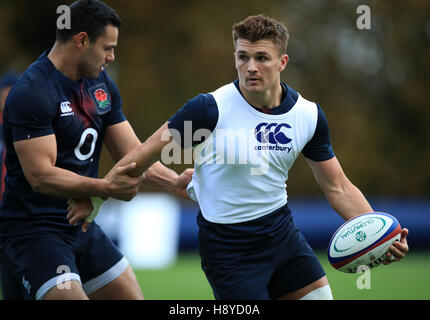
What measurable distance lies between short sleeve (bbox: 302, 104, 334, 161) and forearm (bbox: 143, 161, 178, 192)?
128 centimetres

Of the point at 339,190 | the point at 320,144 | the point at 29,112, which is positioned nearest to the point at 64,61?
→ the point at 29,112

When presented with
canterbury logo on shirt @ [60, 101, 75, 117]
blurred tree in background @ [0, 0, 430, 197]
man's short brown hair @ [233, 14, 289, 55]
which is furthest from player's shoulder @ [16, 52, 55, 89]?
→ blurred tree in background @ [0, 0, 430, 197]

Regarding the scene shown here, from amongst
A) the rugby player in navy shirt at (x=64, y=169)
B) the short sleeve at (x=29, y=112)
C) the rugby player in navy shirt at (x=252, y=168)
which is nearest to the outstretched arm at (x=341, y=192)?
the rugby player in navy shirt at (x=252, y=168)

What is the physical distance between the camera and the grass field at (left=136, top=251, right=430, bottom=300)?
8922mm

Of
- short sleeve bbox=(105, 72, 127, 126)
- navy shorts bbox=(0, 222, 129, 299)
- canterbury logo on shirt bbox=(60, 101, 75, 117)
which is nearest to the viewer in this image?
navy shorts bbox=(0, 222, 129, 299)

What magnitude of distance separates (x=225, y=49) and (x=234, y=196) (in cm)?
1362

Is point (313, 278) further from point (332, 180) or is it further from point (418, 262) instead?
point (418, 262)

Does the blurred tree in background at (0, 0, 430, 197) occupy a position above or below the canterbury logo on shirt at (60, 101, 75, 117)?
below

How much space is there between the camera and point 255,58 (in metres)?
4.86

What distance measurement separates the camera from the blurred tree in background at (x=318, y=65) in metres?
17.8

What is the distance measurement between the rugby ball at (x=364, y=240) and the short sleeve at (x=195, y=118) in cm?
127

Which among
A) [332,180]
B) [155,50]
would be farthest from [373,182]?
[332,180]

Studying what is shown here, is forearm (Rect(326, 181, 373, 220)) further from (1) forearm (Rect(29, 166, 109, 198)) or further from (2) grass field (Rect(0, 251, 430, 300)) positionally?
(2) grass field (Rect(0, 251, 430, 300))

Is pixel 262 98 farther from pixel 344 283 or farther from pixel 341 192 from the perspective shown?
pixel 344 283
